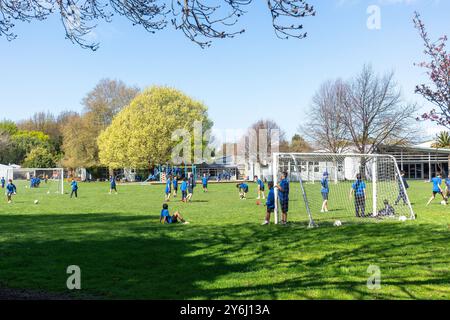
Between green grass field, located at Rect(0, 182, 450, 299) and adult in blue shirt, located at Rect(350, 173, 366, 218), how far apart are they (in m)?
1.19

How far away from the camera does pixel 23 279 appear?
7602mm

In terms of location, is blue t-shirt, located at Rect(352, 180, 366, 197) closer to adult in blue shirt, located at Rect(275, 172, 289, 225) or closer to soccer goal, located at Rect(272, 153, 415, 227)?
soccer goal, located at Rect(272, 153, 415, 227)

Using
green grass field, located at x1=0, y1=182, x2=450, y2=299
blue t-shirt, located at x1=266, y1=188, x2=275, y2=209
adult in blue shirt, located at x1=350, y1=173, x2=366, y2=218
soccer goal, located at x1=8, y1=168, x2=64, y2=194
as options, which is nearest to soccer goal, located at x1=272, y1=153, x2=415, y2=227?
adult in blue shirt, located at x1=350, y1=173, x2=366, y2=218

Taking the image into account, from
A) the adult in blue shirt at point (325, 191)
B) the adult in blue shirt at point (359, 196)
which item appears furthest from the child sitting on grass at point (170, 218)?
the adult in blue shirt at point (359, 196)

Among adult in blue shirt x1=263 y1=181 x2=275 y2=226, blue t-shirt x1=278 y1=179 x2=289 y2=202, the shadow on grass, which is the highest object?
blue t-shirt x1=278 y1=179 x2=289 y2=202

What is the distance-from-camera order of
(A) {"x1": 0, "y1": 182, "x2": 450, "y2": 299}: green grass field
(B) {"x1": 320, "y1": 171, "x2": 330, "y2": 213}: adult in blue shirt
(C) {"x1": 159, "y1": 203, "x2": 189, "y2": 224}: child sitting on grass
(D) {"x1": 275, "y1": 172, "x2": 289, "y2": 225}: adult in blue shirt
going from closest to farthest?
(A) {"x1": 0, "y1": 182, "x2": 450, "y2": 299}: green grass field
(D) {"x1": 275, "y1": 172, "x2": 289, "y2": 225}: adult in blue shirt
(C) {"x1": 159, "y1": 203, "x2": 189, "y2": 224}: child sitting on grass
(B) {"x1": 320, "y1": 171, "x2": 330, "y2": 213}: adult in blue shirt

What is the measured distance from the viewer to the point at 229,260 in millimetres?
9109

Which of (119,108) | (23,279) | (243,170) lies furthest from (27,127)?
(23,279)

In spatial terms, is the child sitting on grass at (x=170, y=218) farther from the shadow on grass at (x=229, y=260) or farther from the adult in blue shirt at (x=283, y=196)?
the adult in blue shirt at (x=283, y=196)

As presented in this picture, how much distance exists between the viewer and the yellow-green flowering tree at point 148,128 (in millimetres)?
59562

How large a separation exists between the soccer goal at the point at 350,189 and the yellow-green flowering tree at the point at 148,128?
37.3 meters

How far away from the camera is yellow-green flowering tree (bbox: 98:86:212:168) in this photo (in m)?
59.6

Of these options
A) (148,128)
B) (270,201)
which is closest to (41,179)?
(148,128)
